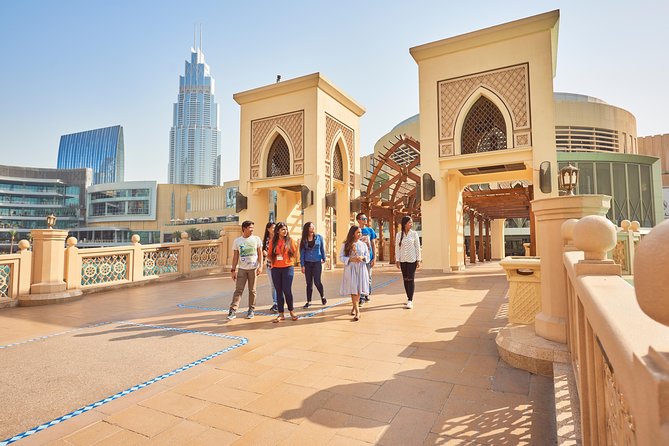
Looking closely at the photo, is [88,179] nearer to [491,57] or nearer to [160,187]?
[160,187]

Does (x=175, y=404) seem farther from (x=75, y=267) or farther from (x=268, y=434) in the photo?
(x=75, y=267)

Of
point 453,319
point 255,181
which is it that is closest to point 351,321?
point 453,319

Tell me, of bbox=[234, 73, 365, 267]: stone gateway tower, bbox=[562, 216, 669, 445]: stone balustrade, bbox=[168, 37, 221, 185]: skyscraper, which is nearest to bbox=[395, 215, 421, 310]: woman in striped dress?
bbox=[562, 216, 669, 445]: stone balustrade

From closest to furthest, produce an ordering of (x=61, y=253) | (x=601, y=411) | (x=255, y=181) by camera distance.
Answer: (x=601, y=411), (x=61, y=253), (x=255, y=181)

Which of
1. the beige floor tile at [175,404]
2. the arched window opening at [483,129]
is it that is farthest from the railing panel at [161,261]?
the arched window opening at [483,129]

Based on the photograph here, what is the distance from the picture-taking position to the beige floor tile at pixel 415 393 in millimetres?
2646

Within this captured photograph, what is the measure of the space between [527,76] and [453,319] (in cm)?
903

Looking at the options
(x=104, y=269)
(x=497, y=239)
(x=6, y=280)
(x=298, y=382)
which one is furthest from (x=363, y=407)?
(x=497, y=239)

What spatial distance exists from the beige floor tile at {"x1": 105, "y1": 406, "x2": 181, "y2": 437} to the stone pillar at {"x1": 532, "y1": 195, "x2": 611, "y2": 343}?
310 cm

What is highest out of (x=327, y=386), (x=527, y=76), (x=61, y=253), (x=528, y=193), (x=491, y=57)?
(x=491, y=57)

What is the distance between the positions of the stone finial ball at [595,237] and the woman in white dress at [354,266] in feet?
11.4

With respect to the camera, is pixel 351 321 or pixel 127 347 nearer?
pixel 127 347

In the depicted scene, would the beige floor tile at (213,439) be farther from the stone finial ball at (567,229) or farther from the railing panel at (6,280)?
the railing panel at (6,280)

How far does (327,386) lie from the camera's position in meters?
2.99
